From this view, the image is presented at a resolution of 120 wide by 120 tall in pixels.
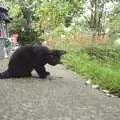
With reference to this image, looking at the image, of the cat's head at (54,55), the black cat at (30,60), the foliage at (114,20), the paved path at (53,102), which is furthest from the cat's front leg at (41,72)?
the foliage at (114,20)

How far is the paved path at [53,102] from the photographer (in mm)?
6834

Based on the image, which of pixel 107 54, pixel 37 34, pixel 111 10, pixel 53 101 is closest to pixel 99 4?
pixel 111 10

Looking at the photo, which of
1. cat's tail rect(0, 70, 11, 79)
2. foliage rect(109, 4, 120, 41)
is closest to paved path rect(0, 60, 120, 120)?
cat's tail rect(0, 70, 11, 79)

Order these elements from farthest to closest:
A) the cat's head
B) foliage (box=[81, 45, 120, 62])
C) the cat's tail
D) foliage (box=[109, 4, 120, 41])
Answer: foliage (box=[109, 4, 120, 41])
foliage (box=[81, 45, 120, 62])
the cat's head
the cat's tail

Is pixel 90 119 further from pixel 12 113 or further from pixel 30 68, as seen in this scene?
pixel 30 68

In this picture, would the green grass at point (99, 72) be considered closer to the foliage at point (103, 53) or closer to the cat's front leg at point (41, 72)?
the foliage at point (103, 53)

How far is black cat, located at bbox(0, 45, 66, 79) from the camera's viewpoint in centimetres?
1209

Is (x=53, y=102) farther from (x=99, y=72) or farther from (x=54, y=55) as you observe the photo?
(x=54, y=55)

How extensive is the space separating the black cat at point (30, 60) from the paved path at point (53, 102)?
82 cm

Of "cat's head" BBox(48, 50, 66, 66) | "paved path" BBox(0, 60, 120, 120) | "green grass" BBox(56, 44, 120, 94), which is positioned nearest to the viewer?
"paved path" BBox(0, 60, 120, 120)

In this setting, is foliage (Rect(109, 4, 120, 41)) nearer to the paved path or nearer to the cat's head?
the cat's head

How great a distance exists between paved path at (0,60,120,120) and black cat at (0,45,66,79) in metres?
0.82

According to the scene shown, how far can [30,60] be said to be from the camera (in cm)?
1213

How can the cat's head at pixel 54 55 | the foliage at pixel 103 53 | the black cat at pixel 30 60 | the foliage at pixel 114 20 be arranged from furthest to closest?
the foliage at pixel 114 20, the foliage at pixel 103 53, the cat's head at pixel 54 55, the black cat at pixel 30 60
